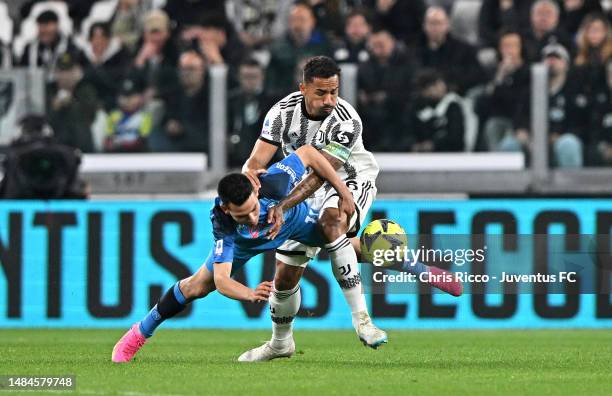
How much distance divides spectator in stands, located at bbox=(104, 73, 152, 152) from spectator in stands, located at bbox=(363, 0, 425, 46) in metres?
3.19

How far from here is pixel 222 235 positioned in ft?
30.7

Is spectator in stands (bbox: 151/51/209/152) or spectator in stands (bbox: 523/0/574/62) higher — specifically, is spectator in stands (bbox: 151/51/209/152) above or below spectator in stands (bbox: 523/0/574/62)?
below

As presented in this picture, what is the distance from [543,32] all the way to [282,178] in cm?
799

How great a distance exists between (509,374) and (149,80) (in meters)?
7.71

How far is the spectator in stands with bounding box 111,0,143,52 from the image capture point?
18.1 metres

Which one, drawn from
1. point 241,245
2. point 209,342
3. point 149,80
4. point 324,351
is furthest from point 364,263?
point 149,80

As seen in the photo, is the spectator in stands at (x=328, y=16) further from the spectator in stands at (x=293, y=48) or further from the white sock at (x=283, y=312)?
the white sock at (x=283, y=312)

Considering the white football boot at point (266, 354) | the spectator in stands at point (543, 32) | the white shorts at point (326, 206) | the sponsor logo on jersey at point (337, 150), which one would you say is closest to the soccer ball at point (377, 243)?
the white shorts at point (326, 206)

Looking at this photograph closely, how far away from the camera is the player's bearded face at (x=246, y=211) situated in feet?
29.6

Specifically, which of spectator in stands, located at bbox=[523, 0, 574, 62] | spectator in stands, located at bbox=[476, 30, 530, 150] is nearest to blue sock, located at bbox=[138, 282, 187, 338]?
spectator in stands, located at bbox=[476, 30, 530, 150]

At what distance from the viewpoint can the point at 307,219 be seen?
396 inches

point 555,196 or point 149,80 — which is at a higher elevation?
point 149,80

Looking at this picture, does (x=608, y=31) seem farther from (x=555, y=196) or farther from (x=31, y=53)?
(x=31, y=53)

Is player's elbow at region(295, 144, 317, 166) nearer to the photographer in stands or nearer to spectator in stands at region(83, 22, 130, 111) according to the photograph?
the photographer in stands
